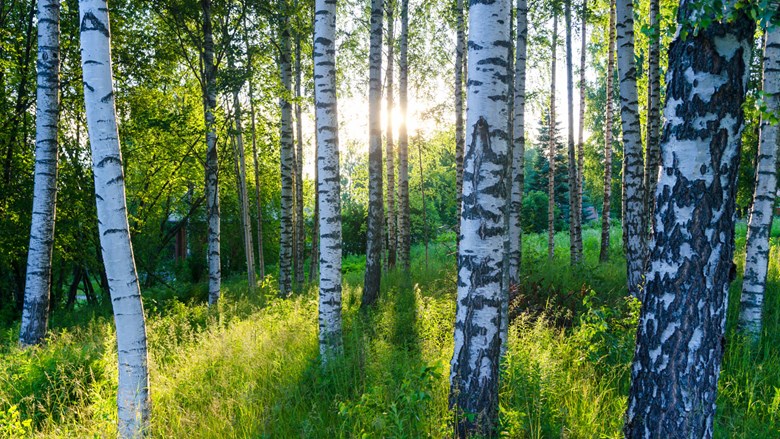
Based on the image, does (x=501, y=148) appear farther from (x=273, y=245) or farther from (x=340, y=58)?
(x=273, y=245)

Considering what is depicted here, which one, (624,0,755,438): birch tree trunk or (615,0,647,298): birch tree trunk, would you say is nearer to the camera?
(624,0,755,438): birch tree trunk

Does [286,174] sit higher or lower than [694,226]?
higher

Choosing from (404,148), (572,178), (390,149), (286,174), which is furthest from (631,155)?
(390,149)

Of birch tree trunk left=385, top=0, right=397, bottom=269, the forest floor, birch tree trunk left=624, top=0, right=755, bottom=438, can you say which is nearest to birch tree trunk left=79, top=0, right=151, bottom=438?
the forest floor

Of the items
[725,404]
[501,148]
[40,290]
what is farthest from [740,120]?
[40,290]

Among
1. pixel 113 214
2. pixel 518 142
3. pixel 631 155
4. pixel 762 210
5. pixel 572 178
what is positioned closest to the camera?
pixel 113 214

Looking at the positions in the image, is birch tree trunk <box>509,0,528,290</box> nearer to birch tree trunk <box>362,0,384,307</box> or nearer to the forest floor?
the forest floor

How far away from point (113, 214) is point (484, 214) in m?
3.02

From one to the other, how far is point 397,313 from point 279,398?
3.10 metres

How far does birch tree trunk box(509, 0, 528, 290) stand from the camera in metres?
7.00

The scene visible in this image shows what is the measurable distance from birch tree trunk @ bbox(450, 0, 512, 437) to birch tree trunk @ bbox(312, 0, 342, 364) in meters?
2.36

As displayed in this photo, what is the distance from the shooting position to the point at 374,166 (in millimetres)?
8852

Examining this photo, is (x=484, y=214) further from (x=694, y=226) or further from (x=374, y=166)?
(x=374, y=166)

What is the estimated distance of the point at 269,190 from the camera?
19.5m
